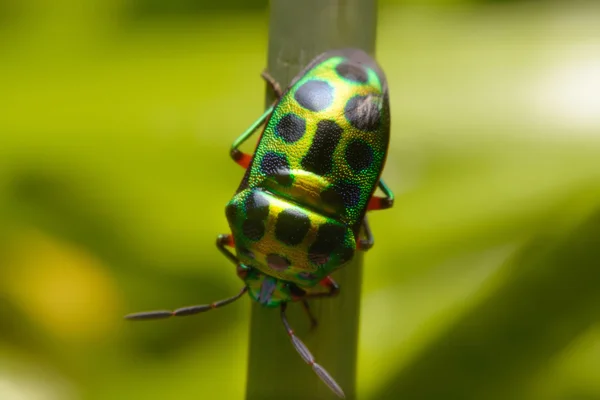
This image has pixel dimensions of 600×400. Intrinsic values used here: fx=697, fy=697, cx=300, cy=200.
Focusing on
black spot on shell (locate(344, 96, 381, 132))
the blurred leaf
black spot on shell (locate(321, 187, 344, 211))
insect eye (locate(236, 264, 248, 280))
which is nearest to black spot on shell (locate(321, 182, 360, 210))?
black spot on shell (locate(321, 187, 344, 211))

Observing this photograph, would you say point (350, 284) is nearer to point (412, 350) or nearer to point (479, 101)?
point (412, 350)

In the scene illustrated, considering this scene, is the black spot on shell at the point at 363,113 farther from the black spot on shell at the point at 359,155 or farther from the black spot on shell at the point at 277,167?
the black spot on shell at the point at 277,167

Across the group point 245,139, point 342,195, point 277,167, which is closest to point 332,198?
point 342,195

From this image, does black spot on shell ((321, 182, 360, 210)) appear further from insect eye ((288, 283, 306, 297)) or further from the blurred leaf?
the blurred leaf

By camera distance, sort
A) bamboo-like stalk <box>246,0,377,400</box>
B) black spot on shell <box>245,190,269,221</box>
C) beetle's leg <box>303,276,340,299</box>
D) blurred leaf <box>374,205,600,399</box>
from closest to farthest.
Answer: bamboo-like stalk <box>246,0,377,400</box>, beetle's leg <box>303,276,340,299</box>, black spot on shell <box>245,190,269,221</box>, blurred leaf <box>374,205,600,399</box>

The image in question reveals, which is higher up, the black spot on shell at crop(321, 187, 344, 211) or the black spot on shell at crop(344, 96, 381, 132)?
the black spot on shell at crop(344, 96, 381, 132)
